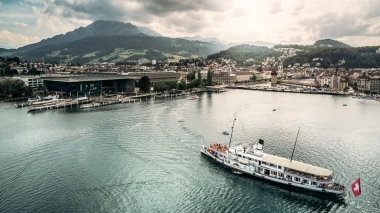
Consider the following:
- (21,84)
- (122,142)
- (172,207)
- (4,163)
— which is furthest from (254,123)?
(21,84)

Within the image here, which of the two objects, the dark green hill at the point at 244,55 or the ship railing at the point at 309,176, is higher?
the dark green hill at the point at 244,55

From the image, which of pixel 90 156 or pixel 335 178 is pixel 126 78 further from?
pixel 335 178

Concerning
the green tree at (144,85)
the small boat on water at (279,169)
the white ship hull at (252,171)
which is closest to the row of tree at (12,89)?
the green tree at (144,85)

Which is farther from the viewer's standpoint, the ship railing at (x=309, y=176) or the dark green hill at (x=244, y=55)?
the dark green hill at (x=244, y=55)

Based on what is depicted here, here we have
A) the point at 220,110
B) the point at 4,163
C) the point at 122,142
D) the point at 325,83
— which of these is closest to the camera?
the point at 4,163

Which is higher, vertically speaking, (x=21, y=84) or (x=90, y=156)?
(x=21, y=84)

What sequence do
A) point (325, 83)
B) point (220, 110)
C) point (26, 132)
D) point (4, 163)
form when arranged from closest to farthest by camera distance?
point (4, 163) → point (26, 132) → point (220, 110) → point (325, 83)

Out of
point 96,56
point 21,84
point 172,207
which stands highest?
point 96,56

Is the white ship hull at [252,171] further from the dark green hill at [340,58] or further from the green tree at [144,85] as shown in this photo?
the dark green hill at [340,58]
